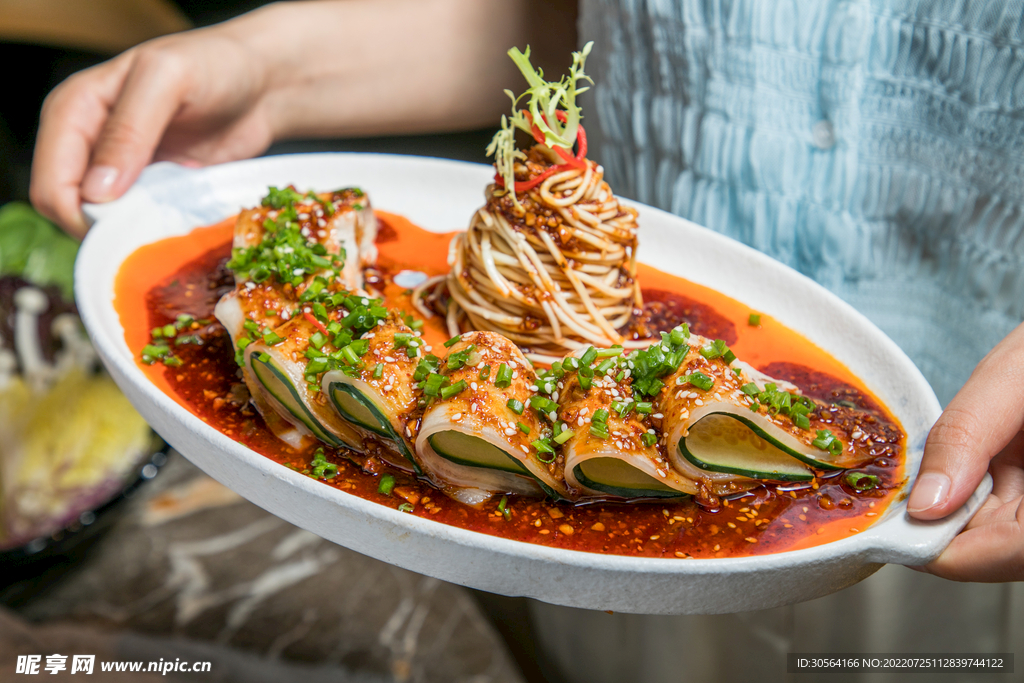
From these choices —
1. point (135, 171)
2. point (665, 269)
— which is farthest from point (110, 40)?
point (665, 269)

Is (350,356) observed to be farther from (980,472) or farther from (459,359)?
(980,472)

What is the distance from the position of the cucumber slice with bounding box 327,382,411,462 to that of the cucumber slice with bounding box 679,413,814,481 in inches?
29.1

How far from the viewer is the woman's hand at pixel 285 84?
106 inches

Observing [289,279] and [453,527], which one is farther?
[289,279]

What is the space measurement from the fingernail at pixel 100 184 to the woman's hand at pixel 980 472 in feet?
9.16

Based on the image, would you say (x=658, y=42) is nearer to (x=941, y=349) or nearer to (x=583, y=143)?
(x=583, y=143)

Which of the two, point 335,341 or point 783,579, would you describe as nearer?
point 783,579

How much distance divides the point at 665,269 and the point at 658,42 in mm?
890

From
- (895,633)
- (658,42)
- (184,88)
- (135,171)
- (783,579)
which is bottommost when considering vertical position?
(895,633)

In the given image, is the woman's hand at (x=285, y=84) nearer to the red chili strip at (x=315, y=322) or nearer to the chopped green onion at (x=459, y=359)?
the red chili strip at (x=315, y=322)

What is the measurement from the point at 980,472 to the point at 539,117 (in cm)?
147

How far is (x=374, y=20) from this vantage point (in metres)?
3.53

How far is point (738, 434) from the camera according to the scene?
1.69 metres

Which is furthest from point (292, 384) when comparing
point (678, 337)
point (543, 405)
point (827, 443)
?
point (827, 443)
